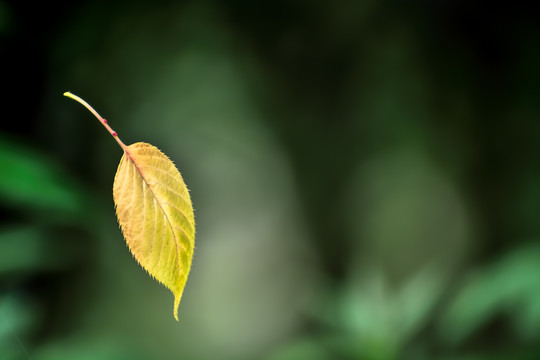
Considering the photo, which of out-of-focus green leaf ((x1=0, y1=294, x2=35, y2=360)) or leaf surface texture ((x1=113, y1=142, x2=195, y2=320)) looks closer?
leaf surface texture ((x1=113, y1=142, x2=195, y2=320))

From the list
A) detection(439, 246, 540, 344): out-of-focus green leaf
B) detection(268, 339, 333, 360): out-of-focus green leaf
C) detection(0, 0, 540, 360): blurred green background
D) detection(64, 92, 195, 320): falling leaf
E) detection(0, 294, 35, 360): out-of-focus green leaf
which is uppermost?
detection(0, 0, 540, 360): blurred green background

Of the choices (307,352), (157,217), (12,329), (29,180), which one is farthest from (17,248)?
(157,217)

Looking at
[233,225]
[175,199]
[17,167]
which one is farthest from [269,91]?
[175,199]

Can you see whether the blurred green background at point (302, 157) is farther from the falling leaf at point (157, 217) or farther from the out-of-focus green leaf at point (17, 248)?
the falling leaf at point (157, 217)

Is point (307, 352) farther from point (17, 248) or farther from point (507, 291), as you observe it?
point (17, 248)

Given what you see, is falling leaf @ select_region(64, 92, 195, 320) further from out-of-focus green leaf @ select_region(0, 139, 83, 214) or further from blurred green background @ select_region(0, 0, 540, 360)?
blurred green background @ select_region(0, 0, 540, 360)

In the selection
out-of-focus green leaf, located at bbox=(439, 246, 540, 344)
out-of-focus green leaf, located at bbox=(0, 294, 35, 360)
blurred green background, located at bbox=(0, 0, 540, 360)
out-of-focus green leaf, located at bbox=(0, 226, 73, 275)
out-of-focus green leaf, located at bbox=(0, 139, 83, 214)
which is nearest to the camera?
out-of-focus green leaf, located at bbox=(0, 139, 83, 214)

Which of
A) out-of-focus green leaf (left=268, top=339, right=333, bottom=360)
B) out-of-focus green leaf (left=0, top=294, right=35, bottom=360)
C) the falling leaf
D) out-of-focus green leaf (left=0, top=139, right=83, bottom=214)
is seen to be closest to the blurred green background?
out-of-focus green leaf (left=268, top=339, right=333, bottom=360)

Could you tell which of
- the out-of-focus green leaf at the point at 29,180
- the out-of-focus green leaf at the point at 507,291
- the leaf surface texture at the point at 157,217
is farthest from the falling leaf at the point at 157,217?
the out-of-focus green leaf at the point at 507,291
